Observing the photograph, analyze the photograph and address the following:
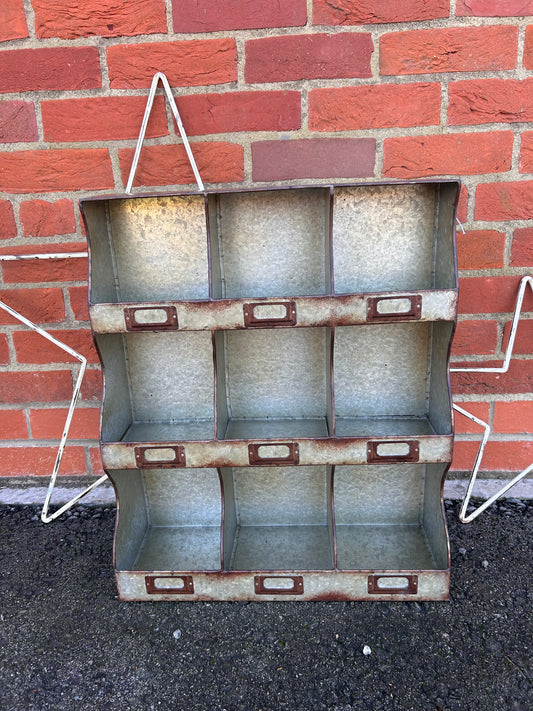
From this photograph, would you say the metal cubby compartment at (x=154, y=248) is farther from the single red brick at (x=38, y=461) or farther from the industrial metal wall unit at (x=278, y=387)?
the single red brick at (x=38, y=461)

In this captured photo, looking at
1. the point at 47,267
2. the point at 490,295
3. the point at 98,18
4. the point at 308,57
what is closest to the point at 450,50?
the point at 308,57

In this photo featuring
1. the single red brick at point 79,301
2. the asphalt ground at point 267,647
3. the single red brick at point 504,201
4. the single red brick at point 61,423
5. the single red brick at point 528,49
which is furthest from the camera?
the single red brick at point 61,423

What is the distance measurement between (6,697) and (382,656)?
31.3 inches

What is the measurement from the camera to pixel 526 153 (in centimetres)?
135

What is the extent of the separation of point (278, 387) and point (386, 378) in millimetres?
291

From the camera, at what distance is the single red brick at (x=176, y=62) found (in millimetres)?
1300

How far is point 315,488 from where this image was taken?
1451 millimetres

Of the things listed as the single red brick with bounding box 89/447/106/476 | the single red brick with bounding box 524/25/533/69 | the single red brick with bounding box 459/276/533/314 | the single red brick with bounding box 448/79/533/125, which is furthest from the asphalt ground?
the single red brick with bounding box 524/25/533/69

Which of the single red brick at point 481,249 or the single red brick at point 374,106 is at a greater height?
the single red brick at point 374,106

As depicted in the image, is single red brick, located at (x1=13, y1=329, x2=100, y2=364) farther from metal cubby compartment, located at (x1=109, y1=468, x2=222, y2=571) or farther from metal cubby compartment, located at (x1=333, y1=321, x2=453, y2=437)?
metal cubby compartment, located at (x1=333, y1=321, x2=453, y2=437)

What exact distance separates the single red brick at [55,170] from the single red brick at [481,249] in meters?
0.99

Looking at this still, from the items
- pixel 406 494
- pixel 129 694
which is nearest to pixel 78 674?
pixel 129 694

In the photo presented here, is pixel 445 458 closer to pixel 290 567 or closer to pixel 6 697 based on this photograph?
pixel 290 567

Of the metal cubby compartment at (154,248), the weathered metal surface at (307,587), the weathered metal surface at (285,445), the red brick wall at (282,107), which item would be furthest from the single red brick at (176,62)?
the weathered metal surface at (307,587)
